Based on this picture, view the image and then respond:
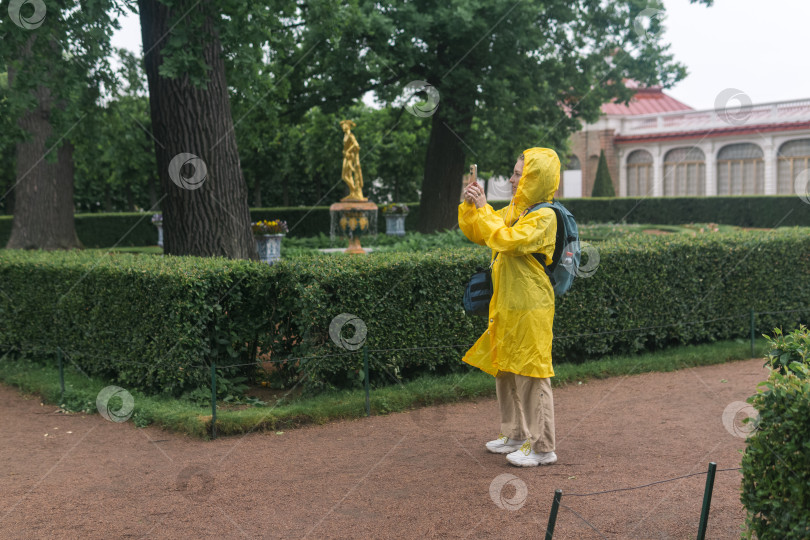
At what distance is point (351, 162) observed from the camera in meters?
15.9

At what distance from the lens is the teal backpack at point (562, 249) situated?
481cm

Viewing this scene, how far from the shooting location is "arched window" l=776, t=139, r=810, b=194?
37.6 meters

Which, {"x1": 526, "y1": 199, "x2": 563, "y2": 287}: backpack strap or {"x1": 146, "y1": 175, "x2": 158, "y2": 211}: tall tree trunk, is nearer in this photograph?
{"x1": 526, "y1": 199, "x2": 563, "y2": 287}: backpack strap

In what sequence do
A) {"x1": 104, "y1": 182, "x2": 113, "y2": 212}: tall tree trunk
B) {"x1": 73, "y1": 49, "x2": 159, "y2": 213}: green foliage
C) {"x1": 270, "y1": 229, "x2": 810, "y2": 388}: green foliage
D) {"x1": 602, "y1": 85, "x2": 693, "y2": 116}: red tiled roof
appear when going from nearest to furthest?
1. {"x1": 270, "y1": 229, "x2": 810, "y2": 388}: green foliage
2. {"x1": 73, "y1": 49, "x2": 159, "y2": 213}: green foliage
3. {"x1": 104, "y1": 182, "x2": 113, "y2": 212}: tall tree trunk
4. {"x1": 602, "y1": 85, "x2": 693, "y2": 116}: red tiled roof

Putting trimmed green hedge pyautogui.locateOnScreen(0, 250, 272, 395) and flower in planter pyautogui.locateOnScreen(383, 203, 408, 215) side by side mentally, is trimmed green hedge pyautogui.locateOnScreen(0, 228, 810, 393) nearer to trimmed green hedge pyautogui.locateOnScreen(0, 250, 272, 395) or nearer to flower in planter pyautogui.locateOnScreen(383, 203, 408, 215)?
trimmed green hedge pyautogui.locateOnScreen(0, 250, 272, 395)

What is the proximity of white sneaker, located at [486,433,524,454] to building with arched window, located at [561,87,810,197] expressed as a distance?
31.6 metres

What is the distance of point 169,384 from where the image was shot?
6.41 meters

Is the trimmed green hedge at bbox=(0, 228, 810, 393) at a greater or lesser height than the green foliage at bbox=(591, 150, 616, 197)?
lesser

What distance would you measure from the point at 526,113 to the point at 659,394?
1108cm

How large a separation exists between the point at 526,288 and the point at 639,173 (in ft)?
138

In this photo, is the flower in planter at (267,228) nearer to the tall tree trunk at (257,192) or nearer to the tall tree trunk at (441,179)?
the tall tree trunk at (441,179)

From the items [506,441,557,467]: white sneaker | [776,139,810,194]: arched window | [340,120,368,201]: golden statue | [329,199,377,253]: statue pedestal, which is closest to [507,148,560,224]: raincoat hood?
[506,441,557,467]: white sneaker

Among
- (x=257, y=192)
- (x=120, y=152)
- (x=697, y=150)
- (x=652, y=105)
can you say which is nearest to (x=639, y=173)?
(x=697, y=150)

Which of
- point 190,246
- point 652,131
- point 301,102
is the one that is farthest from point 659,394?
point 652,131
